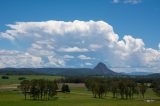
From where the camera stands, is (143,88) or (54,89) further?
(143,88)

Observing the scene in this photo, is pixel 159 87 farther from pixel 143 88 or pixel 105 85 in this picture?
pixel 105 85

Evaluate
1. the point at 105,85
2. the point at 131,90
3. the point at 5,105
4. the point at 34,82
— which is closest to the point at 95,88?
the point at 105,85

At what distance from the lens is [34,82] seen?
16150 centimetres

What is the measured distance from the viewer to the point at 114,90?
164 meters

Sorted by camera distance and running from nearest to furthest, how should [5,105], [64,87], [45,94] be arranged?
[5,105]
[45,94]
[64,87]

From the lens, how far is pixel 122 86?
163125 mm

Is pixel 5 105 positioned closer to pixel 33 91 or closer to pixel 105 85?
pixel 33 91

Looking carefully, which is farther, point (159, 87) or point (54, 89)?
point (159, 87)

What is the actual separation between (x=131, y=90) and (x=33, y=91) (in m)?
45.6

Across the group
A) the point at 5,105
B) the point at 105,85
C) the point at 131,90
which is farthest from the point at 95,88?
the point at 5,105

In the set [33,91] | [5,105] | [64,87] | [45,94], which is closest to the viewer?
[5,105]

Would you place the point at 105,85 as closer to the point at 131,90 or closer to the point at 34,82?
the point at 131,90

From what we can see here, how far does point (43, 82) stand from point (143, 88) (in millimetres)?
47248

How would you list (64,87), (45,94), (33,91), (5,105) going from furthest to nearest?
→ (64,87) → (45,94) → (33,91) → (5,105)
